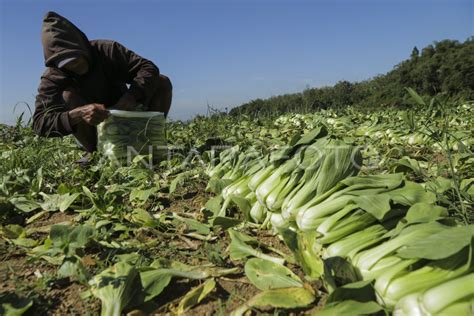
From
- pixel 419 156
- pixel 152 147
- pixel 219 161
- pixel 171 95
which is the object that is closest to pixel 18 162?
pixel 152 147

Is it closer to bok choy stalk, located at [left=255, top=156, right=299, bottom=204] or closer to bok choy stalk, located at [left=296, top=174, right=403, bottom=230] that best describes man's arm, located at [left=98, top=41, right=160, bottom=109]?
bok choy stalk, located at [left=255, top=156, right=299, bottom=204]

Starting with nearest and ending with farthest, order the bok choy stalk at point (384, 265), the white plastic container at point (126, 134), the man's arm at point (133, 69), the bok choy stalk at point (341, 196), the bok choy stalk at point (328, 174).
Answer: the bok choy stalk at point (384, 265) < the bok choy stalk at point (341, 196) < the bok choy stalk at point (328, 174) < the white plastic container at point (126, 134) < the man's arm at point (133, 69)

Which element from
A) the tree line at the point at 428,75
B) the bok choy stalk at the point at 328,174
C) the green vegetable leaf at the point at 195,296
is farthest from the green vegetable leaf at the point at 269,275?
the tree line at the point at 428,75

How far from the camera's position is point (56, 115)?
4.48 m

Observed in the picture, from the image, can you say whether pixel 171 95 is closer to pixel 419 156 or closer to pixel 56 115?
pixel 56 115

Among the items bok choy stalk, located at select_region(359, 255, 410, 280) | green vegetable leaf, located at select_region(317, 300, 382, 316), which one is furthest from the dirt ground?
bok choy stalk, located at select_region(359, 255, 410, 280)

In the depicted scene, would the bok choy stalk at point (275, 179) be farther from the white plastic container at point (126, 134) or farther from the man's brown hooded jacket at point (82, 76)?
the man's brown hooded jacket at point (82, 76)

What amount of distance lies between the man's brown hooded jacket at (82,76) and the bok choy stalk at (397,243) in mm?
3744

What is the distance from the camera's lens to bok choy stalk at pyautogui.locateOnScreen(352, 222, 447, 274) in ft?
5.18

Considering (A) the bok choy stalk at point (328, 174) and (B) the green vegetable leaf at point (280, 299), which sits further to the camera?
(A) the bok choy stalk at point (328, 174)

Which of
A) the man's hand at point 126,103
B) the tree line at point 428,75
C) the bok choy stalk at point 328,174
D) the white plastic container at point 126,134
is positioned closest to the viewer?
the bok choy stalk at point 328,174

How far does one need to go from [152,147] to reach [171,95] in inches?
68.0

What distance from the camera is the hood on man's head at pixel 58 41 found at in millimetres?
4410

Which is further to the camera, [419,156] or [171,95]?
[171,95]
